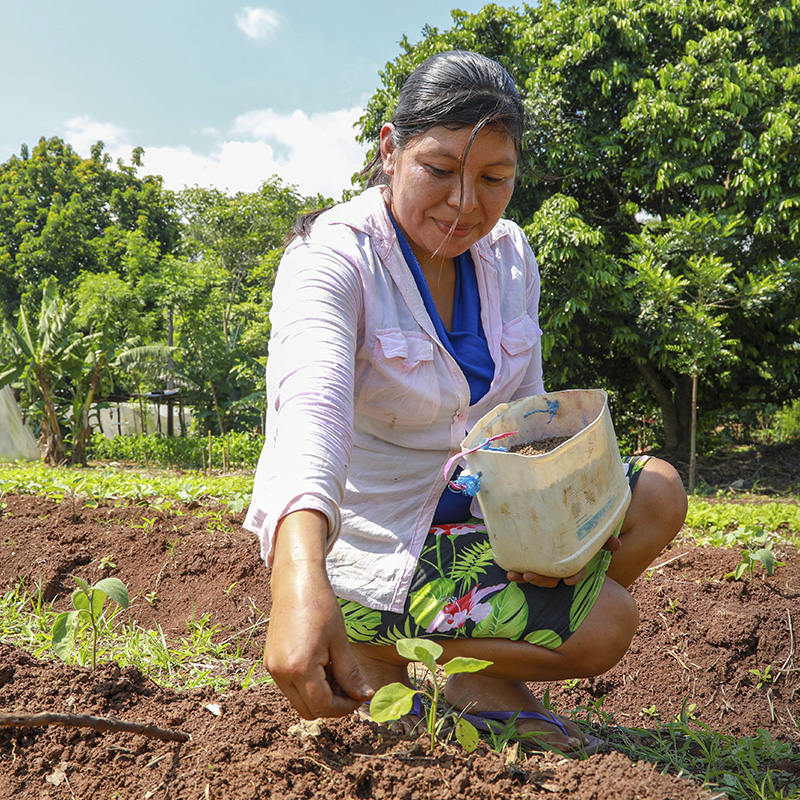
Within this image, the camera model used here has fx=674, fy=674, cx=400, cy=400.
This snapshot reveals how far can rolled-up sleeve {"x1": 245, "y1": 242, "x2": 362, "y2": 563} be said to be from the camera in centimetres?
99

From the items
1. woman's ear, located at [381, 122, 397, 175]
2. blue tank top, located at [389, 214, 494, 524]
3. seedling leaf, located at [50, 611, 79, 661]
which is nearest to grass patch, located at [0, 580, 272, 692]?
seedling leaf, located at [50, 611, 79, 661]

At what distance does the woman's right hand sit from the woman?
28 centimetres

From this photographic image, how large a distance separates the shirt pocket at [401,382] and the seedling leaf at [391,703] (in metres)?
0.69

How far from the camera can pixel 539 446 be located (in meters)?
1.50

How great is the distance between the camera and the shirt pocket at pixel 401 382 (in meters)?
1.54

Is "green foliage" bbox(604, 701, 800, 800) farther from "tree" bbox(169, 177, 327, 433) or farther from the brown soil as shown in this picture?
"tree" bbox(169, 177, 327, 433)

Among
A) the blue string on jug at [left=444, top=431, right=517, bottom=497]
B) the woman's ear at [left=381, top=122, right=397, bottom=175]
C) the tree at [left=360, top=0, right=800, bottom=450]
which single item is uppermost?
A: the tree at [left=360, top=0, right=800, bottom=450]

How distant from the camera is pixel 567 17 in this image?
28.6ft

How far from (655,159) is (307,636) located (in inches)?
330

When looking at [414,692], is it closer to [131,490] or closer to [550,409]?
[550,409]

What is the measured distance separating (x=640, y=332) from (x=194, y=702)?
8010 mm

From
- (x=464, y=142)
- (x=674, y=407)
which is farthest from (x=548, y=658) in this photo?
(x=674, y=407)

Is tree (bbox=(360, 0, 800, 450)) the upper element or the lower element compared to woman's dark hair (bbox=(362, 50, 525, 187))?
upper

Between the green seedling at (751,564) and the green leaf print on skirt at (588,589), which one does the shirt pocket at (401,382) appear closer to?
the green leaf print on skirt at (588,589)
